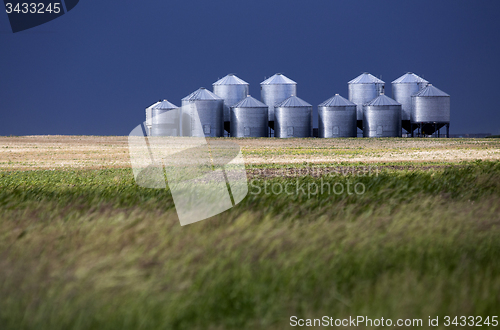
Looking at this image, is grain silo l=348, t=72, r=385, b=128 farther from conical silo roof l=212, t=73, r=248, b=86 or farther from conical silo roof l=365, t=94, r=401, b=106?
conical silo roof l=212, t=73, r=248, b=86

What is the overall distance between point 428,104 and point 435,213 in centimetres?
6002

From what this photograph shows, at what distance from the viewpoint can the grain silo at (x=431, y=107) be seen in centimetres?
6612

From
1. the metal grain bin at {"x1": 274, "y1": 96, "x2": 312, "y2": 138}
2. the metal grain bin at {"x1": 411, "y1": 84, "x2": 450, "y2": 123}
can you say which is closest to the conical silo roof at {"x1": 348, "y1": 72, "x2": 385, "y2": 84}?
the metal grain bin at {"x1": 411, "y1": 84, "x2": 450, "y2": 123}

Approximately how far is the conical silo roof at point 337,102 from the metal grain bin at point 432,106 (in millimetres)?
7659

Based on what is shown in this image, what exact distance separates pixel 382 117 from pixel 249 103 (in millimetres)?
15236

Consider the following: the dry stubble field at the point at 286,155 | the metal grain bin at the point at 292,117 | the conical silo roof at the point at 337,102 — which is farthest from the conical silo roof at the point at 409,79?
the dry stubble field at the point at 286,155

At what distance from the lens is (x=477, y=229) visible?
336 inches

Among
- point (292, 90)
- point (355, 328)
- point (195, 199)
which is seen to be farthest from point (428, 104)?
point (355, 328)

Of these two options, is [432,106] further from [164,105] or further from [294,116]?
[164,105]

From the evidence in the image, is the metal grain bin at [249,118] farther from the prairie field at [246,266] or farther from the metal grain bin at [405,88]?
the prairie field at [246,266]

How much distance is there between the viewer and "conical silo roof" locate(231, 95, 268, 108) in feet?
217

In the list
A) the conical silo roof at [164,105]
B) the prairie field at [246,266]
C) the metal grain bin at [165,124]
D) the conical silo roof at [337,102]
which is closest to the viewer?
the prairie field at [246,266]

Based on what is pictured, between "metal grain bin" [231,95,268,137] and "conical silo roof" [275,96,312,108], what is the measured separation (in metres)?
1.91

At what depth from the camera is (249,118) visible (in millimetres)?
66000
